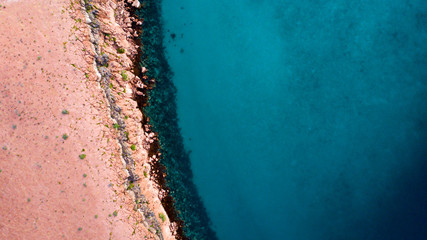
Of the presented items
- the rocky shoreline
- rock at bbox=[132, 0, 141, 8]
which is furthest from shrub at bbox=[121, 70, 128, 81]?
rock at bbox=[132, 0, 141, 8]

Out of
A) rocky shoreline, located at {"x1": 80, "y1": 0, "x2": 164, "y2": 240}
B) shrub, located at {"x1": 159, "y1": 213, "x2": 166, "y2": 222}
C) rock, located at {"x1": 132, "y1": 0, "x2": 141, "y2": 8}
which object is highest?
rock, located at {"x1": 132, "y1": 0, "x2": 141, "y2": 8}

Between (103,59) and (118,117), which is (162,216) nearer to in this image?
(118,117)

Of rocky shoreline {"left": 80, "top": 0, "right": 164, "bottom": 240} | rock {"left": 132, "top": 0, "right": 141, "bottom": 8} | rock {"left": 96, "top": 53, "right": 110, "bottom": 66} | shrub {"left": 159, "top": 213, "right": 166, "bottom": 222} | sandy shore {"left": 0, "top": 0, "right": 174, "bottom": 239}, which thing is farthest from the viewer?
rock {"left": 132, "top": 0, "right": 141, "bottom": 8}

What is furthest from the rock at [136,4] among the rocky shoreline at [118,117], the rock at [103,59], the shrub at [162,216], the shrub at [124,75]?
the shrub at [162,216]

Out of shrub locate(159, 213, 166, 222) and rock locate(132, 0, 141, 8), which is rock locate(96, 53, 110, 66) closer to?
rock locate(132, 0, 141, 8)

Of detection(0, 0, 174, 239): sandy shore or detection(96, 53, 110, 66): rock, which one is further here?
detection(96, 53, 110, 66): rock

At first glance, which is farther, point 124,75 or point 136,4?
point 136,4

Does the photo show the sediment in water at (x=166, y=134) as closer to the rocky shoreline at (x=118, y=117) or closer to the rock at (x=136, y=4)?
the rock at (x=136, y=4)

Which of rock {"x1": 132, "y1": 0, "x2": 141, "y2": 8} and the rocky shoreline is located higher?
rock {"x1": 132, "y1": 0, "x2": 141, "y2": 8}

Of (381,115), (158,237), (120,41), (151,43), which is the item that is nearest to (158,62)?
(151,43)

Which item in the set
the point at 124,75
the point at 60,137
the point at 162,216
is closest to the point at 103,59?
the point at 124,75
